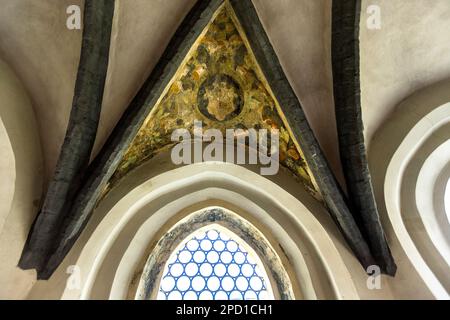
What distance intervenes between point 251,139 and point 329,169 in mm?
1417

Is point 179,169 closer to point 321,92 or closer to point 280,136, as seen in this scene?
point 280,136

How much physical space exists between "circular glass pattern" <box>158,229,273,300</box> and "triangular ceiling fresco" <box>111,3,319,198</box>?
1.65m

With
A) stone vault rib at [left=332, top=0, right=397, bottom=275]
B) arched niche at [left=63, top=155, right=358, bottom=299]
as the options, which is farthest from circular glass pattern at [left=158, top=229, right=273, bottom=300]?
stone vault rib at [left=332, top=0, right=397, bottom=275]

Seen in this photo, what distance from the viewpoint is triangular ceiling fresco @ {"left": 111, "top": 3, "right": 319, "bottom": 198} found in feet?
18.0

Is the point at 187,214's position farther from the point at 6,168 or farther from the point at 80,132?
the point at 6,168

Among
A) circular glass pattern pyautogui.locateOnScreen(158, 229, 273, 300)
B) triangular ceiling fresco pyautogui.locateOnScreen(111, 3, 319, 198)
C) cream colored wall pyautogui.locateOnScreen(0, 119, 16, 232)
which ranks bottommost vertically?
circular glass pattern pyautogui.locateOnScreen(158, 229, 273, 300)

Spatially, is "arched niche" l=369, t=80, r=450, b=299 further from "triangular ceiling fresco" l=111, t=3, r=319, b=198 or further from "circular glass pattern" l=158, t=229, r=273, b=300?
"circular glass pattern" l=158, t=229, r=273, b=300

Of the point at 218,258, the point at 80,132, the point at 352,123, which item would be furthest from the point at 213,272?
the point at 352,123

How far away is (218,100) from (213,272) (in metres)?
2.78

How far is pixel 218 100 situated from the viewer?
233 inches

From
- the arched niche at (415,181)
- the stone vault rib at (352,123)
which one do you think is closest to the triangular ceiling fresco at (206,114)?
the stone vault rib at (352,123)

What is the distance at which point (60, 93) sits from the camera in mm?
5180

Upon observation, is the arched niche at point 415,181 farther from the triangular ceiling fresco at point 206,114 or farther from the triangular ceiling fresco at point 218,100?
the triangular ceiling fresco at point 218,100

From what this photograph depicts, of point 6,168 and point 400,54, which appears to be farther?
point 400,54
